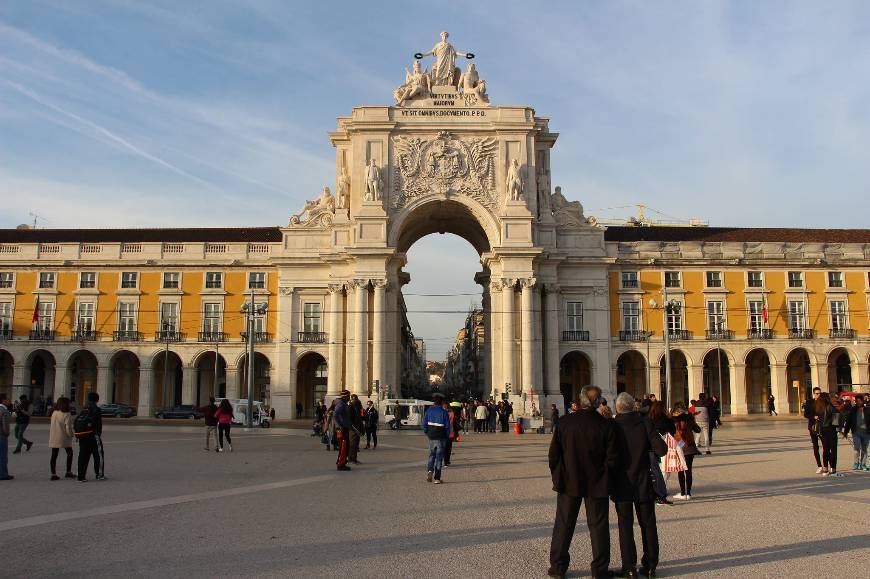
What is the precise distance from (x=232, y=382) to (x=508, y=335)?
2054 cm

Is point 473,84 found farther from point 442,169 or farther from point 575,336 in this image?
point 575,336

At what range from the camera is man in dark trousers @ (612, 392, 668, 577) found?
8758mm

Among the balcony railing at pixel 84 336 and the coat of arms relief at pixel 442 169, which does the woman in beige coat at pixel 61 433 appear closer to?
the coat of arms relief at pixel 442 169

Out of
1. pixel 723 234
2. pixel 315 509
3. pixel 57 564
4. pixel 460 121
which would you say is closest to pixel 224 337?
pixel 460 121

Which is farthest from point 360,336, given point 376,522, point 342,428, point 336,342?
point 376,522

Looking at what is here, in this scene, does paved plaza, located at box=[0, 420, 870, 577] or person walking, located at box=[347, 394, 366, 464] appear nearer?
paved plaza, located at box=[0, 420, 870, 577]

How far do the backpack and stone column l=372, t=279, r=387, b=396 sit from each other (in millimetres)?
36780

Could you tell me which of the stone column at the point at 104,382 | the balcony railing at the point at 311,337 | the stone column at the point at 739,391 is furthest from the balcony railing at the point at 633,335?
the stone column at the point at 104,382

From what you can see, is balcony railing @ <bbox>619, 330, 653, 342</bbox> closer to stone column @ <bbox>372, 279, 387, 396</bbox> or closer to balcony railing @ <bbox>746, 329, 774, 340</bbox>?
balcony railing @ <bbox>746, 329, 774, 340</bbox>

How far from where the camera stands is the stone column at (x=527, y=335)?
5391cm

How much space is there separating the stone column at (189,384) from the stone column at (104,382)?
5377 mm

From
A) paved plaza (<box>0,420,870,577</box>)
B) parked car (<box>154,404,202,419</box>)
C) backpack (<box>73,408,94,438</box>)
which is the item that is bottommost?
paved plaza (<box>0,420,870,577</box>)

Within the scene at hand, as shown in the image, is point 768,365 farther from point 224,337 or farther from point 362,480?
point 362,480

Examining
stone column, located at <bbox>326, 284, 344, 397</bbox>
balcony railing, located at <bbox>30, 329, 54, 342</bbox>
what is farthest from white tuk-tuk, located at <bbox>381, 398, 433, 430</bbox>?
balcony railing, located at <bbox>30, 329, 54, 342</bbox>
